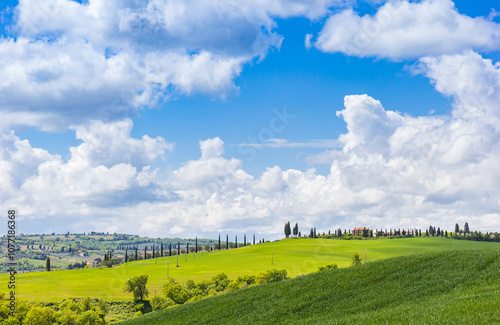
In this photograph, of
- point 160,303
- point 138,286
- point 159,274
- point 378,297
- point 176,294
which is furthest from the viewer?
point 159,274

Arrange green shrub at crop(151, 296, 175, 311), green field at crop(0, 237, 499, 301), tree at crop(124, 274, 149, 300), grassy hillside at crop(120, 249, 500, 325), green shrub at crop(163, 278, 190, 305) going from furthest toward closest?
1. green field at crop(0, 237, 499, 301)
2. tree at crop(124, 274, 149, 300)
3. green shrub at crop(163, 278, 190, 305)
4. green shrub at crop(151, 296, 175, 311)
5. grassy hillside at crop(120, 249, 500, 325)

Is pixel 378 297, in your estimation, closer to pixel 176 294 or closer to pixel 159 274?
pixel 176 294

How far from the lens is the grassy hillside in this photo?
110ft

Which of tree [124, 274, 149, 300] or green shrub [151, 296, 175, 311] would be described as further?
tree [124, 274, 149, 300]

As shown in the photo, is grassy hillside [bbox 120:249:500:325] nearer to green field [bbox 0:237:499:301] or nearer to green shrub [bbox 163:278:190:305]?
green shrub [bbox 163:278:190:305]

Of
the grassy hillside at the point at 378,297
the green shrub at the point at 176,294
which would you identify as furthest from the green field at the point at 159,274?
the grassy hillside at the point at 378,297

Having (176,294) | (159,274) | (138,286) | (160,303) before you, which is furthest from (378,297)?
(159,274)

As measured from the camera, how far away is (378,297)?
4331cm

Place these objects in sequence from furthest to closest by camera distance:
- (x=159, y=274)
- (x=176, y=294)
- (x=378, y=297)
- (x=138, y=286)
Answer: (x=159, y=274) < (x=138, y=286) < (x=176, y=294) < (x=378, y=297)

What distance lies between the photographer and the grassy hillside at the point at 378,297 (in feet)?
110

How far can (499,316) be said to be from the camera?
29172 millimetres

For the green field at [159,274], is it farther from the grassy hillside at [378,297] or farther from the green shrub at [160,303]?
the grassy hillside at [378,297]

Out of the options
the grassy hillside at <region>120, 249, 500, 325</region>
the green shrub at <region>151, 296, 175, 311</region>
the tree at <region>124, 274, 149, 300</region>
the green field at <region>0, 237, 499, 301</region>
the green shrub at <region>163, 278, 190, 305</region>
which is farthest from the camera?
the green field at <region>0, 237, 499, 301</region>

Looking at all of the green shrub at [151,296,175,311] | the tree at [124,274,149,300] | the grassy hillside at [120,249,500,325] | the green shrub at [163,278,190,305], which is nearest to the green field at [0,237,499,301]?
the tree at [124,274,149,300]
